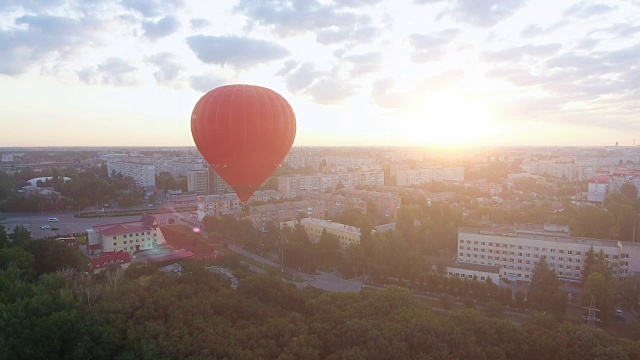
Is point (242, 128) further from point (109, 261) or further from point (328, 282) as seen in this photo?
point (109, 261)

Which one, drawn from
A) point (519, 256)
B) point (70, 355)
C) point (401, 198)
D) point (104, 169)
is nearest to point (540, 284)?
point (519, 256)

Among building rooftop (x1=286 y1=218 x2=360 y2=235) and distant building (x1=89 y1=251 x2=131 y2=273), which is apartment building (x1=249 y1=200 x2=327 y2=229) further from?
distant building (x1=89 y1=251 x2=131 y2=273)

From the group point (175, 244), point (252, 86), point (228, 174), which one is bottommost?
point (175, 244)

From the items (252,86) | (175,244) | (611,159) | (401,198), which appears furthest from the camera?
(611,159)

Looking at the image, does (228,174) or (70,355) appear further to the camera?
(228,174)

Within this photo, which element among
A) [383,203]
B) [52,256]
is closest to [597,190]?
[383,203]

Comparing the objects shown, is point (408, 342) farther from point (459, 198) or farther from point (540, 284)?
point (459, 198)

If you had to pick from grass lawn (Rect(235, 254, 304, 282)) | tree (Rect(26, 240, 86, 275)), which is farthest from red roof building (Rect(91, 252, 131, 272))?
grass lawn (Rect(235, 254, 304, 282))
